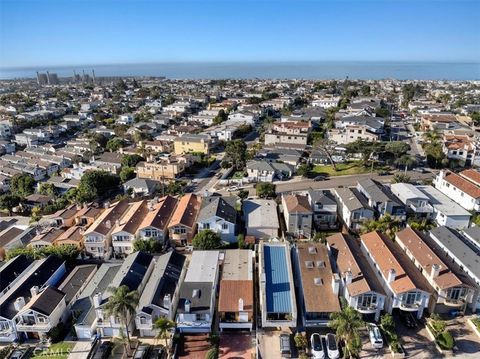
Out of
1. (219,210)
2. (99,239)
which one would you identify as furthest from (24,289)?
(219,210)

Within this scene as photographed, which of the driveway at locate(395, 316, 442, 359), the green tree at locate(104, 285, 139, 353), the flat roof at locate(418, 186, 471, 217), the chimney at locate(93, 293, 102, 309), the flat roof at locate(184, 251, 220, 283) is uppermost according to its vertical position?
the green tree at locate(104, 285, 139, 353)

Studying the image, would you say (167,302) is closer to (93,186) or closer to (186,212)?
(186,212)

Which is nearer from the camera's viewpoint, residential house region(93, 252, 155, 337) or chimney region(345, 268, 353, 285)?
residential house region(93, 252, 155, 337)

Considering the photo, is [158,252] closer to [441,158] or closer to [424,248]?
[424,248]

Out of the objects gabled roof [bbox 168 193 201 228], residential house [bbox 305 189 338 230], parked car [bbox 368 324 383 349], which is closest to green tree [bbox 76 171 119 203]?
gabled roof [bbox 168 193 201 228]

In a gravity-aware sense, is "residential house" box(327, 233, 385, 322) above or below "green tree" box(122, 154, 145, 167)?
above

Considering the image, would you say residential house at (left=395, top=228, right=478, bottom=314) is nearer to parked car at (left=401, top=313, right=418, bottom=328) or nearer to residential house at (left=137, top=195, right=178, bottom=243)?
parked car at (left=401, top=313, right=418, bottom=328)
